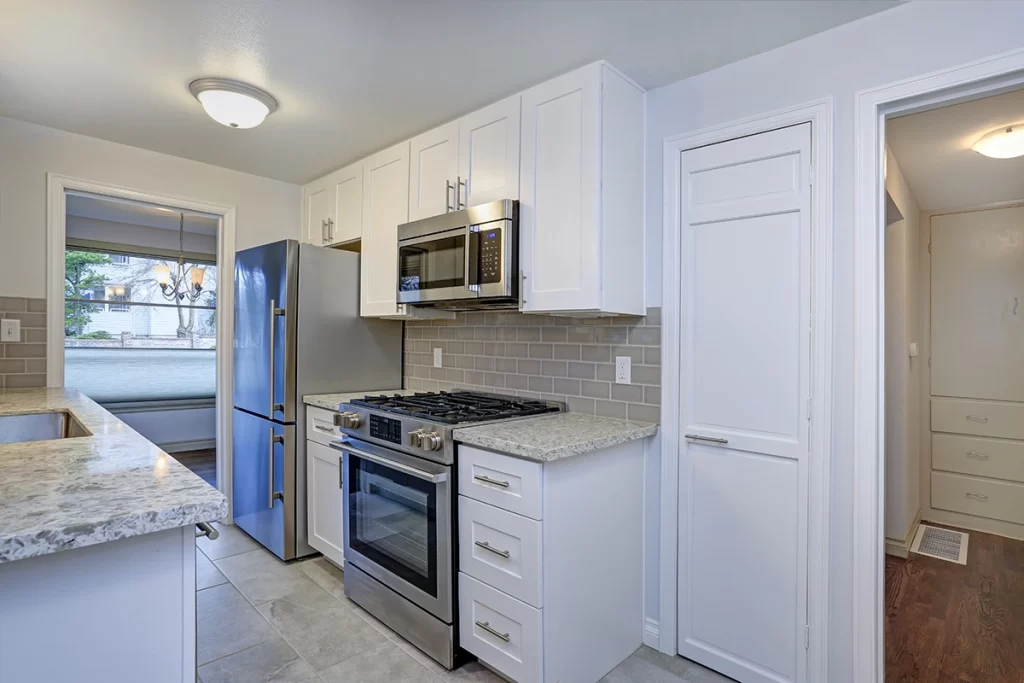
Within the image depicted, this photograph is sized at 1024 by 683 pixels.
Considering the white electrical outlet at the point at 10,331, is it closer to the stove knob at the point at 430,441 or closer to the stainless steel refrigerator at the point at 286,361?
the stainless steel refrigerator at the point at 286,361

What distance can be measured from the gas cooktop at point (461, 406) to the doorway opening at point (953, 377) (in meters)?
1.87

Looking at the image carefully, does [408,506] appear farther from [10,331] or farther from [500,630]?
[10,331]

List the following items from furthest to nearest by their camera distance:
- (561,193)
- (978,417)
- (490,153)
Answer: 1. (978,417)
2. (490,153)
3. (561,193)

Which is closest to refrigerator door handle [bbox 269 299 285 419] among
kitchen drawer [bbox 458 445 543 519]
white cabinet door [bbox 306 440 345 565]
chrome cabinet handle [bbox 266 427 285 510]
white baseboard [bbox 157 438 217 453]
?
chrome cabinet handle [bbox 266 427 285 510]

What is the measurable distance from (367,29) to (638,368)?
1.62 m

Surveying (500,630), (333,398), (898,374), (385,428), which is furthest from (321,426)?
(898,374)

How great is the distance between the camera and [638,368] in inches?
88.1

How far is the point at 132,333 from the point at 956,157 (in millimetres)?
6533

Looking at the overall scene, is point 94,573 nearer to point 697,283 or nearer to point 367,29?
point 367,29

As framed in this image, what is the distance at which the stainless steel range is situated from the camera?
1998 millimetres

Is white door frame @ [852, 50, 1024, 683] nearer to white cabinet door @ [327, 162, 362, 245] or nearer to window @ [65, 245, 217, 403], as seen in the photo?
white cabinet door @ [327, 162, 362, 245]

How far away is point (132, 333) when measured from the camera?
5.17m

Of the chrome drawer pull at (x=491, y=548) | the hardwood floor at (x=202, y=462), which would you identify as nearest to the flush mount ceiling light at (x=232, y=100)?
the chrome drawer pull at (x=491, y=548)

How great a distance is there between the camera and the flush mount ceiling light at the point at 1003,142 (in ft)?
8.01
